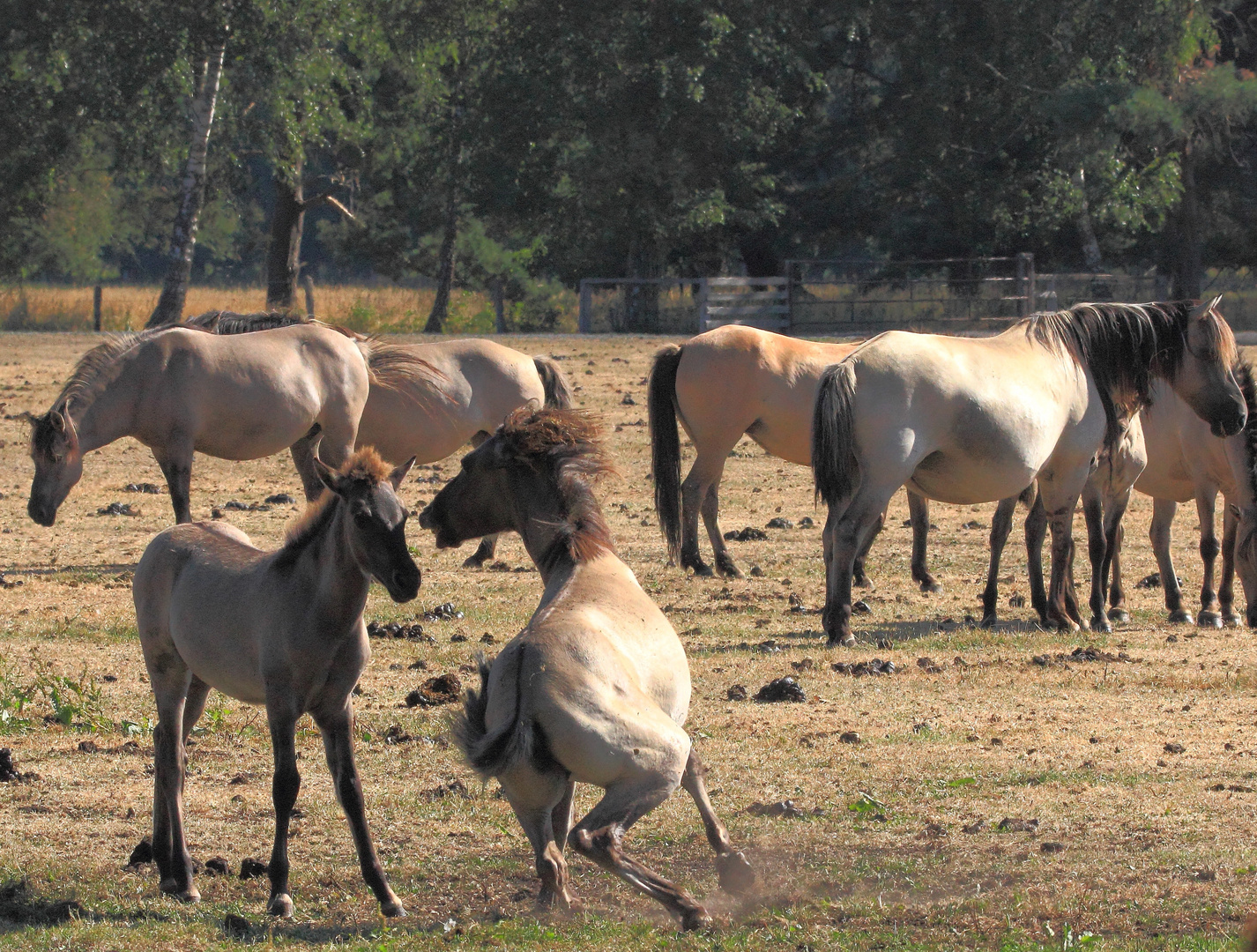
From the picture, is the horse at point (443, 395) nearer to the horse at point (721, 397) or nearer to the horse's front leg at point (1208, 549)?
the horse at point (721, 397)

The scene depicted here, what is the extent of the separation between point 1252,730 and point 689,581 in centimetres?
481

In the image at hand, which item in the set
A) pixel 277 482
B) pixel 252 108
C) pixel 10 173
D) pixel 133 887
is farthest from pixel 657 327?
pixel 133 887

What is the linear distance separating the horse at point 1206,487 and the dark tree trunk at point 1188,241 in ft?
72.3

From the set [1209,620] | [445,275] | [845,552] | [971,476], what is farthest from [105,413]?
[445,275]

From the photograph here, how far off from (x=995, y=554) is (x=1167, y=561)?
53.9 inches

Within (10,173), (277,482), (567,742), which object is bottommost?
(277,482)

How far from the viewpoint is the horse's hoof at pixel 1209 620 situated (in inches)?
396

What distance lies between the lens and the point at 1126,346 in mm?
10039

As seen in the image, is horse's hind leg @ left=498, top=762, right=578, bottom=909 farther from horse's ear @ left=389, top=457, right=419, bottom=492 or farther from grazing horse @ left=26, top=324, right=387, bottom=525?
→ grazing horse @ left=26, top=324, right=387, bottom=525

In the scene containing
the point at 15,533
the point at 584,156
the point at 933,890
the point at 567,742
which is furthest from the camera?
the point at 584,156

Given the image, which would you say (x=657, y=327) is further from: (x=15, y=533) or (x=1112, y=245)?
(x=15, y=533)

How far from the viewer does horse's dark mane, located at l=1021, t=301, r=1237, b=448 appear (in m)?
9.99

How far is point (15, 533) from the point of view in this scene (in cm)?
1276

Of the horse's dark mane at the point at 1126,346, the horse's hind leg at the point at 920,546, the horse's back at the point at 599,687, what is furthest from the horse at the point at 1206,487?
the horse's back at the point at 599,687
